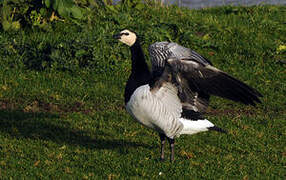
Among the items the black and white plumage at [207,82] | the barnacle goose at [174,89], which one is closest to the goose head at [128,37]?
the barnacle goose at [174,89]

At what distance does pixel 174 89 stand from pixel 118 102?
348cm

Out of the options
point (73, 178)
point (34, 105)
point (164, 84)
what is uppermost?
point (164, 84)

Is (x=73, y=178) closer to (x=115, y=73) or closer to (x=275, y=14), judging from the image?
(x=115, y=73)

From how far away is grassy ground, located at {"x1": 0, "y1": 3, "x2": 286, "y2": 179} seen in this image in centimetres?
809

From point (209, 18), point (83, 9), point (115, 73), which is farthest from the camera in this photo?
point (209, 18)

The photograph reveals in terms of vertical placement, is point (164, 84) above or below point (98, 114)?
above

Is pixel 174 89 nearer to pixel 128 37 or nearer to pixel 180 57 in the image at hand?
pixel 180 57

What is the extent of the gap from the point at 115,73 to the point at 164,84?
495 cm

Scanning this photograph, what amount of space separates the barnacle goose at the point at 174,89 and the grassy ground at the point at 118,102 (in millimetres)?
665

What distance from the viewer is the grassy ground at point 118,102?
26.6ft

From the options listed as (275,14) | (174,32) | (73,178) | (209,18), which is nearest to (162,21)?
(174,32)

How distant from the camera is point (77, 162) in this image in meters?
8.14

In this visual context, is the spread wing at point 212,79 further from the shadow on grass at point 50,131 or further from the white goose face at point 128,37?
the shadow on grass at point 50,131

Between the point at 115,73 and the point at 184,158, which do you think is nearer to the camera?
the point at 184,158
